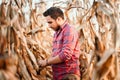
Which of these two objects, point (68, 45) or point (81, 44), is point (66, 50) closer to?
point (68, 45)

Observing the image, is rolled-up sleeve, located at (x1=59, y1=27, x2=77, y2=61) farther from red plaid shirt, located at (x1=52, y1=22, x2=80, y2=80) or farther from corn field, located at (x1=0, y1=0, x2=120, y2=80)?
corn field, located at (x1=0, y1=0, x2=120, y2=80)

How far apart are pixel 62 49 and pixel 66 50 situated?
3 centimetres

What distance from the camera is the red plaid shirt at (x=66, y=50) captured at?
180 cm

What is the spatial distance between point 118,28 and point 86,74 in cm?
87

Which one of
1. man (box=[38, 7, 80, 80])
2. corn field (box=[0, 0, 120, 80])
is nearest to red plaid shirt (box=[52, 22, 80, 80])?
man (box=[38, 7, 80, 80])

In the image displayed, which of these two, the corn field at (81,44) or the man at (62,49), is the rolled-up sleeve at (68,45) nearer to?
the man at (62,49)

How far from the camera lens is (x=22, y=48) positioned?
8.34ft

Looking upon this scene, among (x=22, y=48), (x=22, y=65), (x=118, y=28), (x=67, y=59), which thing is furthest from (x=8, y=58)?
(x=22, y=48)

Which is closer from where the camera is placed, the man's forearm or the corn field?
the corn field

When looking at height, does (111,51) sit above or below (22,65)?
above

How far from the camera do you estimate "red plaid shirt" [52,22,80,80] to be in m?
1.80

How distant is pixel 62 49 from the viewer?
5.98 feet

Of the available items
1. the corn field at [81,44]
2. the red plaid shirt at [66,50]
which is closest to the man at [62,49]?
the red plaid shirt at [66,50]

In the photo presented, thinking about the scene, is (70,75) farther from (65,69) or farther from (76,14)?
(76,14)
